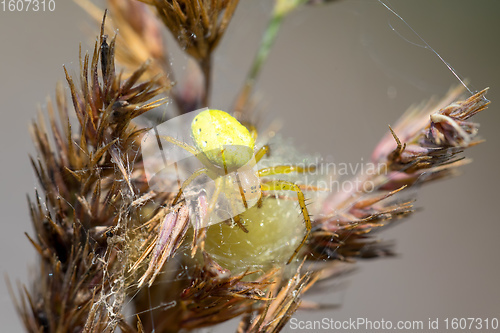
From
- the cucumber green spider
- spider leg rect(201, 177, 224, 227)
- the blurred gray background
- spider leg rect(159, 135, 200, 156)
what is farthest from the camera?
the blurred gray background

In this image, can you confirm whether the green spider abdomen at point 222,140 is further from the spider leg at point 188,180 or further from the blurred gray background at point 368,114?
the blurred gray background at point 368,114

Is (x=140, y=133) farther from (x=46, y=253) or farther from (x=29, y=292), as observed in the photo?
(x=29, y=292)

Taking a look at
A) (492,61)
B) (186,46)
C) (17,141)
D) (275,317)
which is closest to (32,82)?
(17,141)

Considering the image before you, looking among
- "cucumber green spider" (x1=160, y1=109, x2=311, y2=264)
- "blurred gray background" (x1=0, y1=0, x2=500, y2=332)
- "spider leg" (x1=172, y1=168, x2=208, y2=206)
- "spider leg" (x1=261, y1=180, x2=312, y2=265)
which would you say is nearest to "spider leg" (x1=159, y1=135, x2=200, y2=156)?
"cucumber green spider" (x1=160, y1=109, x2=311, y2=264)

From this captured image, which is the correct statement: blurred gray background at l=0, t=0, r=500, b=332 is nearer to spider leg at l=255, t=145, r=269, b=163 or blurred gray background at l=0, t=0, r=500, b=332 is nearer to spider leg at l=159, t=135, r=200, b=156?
spider leg at l=255, t=145, r=269, b=163

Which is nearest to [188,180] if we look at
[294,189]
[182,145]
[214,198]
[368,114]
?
[214,198]

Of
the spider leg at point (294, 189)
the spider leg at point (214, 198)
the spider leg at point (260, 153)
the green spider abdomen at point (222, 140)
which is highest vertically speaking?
the green spider abdomen at point (222, 140)

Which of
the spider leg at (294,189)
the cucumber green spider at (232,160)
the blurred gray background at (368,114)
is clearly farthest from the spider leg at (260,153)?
the blurred gray background at (368,114)

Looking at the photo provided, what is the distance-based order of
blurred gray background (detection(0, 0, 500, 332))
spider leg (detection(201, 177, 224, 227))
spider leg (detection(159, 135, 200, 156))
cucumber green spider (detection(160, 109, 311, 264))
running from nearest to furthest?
spider leg (detection(201, 177, 224, 227)), cucumber green spider (detection(160, 109, 311, 264)), spider leg (detection(159, 135, 200, 156)), blurred gray background (detection(0, 0, 500, 332))

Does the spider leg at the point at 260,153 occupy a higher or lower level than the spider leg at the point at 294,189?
higher
